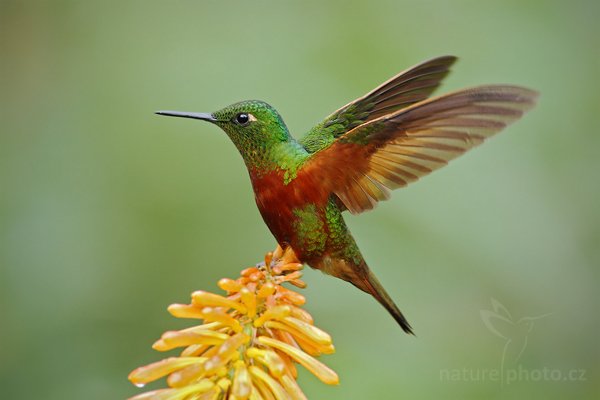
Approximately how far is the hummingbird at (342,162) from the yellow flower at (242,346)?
0.37 meters

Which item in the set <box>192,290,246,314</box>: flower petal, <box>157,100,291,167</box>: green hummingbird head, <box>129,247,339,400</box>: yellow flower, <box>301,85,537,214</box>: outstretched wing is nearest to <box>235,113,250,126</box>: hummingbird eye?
<box>157,100,291,167</box>: green hummingbird head

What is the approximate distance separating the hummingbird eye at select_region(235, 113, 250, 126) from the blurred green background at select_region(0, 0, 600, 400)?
1.39 metres

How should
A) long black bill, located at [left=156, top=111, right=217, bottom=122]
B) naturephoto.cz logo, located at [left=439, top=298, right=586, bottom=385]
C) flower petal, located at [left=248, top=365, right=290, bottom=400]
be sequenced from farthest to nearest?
naturephoto.cz logo, located at [left=439, top=298, right=586, bottom=385] → long black bill, located at [left=156, top=111, right=217, bottom=122] → flower petal, located at [left=248, top=365, right=290, bottom=400]

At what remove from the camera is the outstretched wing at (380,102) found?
253cm

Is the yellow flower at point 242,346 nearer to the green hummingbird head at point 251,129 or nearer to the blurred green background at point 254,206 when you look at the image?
the green hummingbird head at point 251,129

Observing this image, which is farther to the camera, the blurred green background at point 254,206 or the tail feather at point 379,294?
the blurred green background at point 254,206

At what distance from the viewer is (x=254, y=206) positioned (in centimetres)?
366

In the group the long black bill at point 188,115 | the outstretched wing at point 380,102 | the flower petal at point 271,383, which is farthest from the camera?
the outstretched wing at point 380,102

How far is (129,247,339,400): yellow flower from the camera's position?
5.45 ft

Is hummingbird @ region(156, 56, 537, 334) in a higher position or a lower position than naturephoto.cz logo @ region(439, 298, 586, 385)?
higher

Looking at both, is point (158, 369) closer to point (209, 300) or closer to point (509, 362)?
point (209, 300)

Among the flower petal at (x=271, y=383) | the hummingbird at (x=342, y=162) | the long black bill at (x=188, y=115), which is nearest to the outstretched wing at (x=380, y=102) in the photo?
the hummingbird at (x=342, y=162)

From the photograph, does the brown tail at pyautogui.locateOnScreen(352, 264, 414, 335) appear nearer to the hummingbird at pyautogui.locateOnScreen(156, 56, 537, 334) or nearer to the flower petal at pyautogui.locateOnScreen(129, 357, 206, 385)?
the hummingbird at pyautogui.locateOnScreen(156, 56, 537, 334)

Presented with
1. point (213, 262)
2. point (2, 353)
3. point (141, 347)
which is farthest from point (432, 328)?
point (2, 353)
